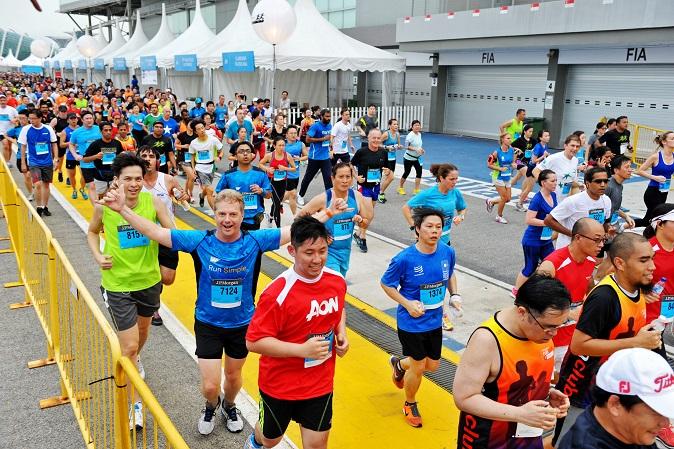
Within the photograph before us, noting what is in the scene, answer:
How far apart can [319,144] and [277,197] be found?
117 inches

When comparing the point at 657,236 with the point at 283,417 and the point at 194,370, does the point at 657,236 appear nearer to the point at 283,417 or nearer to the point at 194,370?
the point at 283,417

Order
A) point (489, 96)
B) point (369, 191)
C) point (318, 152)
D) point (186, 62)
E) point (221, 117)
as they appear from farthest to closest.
Result: point (186, 62) < point (489, 96) < point (221, 117) < point (318, 152) < point (369, 191)

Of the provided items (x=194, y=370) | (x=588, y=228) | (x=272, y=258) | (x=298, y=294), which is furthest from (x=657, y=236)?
(x=272, y=258)

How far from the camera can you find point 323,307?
3.55 metres

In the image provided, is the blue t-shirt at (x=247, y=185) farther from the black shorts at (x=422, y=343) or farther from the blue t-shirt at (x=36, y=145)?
the blue t-shirt at (x=36, y=145)

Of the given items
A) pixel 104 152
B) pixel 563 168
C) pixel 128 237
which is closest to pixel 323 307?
pixel 128 237

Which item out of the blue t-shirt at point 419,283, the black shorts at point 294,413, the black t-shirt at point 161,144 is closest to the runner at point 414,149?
the black t-shirt at point 161,144

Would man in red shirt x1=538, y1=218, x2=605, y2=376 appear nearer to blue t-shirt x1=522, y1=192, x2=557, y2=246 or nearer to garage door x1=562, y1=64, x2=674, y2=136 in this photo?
blue t-shirt x1=522, y1=192, x2=557, y2=246

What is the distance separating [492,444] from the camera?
3.10 metres

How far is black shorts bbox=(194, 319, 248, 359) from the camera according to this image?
4.38m

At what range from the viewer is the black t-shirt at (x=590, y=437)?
7.84 ft

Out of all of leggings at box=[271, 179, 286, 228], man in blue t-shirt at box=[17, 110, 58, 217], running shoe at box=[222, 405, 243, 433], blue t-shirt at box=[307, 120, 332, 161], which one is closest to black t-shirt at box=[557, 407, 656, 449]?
running shoe at box=[222, 405, 243, 433]

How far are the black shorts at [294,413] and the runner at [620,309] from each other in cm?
176

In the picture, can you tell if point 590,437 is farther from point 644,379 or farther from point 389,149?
point 389,149
